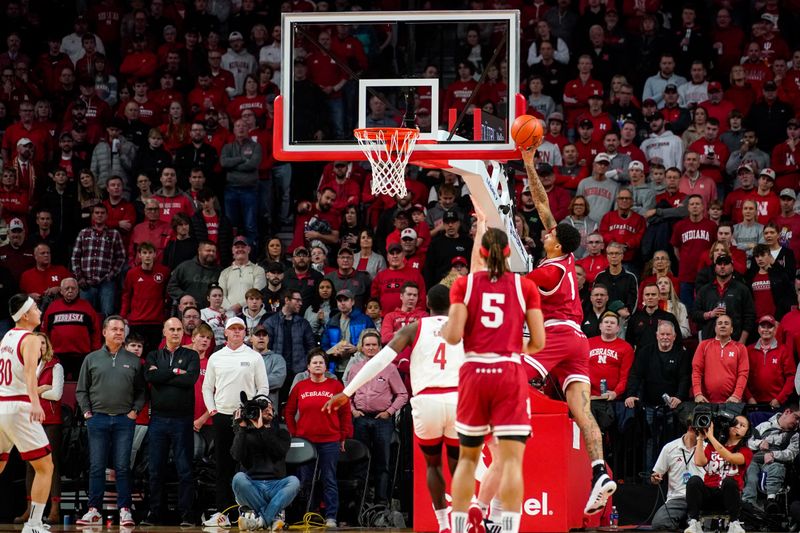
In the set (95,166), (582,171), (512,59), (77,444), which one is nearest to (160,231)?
(95,166)

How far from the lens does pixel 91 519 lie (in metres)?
14.4

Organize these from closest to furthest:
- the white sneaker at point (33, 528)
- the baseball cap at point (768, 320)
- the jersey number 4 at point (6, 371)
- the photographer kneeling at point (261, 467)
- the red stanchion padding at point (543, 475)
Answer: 1. the red stanchion padding at point (543, 475)
2. the white sneaker at point (33, 528)
3. the jersey number 4 at point (6, 371)
4. the photographer kneeling at point (261, 467)
5. the baseball cap at point (768, 320)

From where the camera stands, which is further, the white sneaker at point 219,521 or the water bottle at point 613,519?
the white sneaker at point 219,521

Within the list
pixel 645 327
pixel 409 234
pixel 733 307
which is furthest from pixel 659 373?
A: pixel 409 234

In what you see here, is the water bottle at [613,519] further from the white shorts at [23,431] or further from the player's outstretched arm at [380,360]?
the white shorts at [23,431]

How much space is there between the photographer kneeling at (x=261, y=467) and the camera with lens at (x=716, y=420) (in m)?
4.31

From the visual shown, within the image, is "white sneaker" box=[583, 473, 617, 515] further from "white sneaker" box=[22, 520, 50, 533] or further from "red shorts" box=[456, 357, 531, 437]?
"white sneaker" box=[22, 520, 50, 533]

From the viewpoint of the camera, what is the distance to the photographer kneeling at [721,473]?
12672mm

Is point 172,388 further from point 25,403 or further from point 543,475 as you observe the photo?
point 543,475

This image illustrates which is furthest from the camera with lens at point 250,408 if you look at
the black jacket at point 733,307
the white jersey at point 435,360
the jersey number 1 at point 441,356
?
the black jacket at point 733,307

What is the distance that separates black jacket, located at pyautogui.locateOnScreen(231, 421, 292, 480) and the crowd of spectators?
754mm

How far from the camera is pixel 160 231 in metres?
18.2

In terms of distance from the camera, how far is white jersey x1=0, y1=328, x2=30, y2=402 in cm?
1252

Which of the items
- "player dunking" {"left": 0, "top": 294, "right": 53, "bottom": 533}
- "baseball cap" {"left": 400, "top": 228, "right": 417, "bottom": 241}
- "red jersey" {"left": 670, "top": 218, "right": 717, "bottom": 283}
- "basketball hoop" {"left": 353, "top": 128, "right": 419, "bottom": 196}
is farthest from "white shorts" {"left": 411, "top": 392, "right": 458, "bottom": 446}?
"red jersey" {"left": 670, "top": 218, "right": 717, "bottom": 283}
